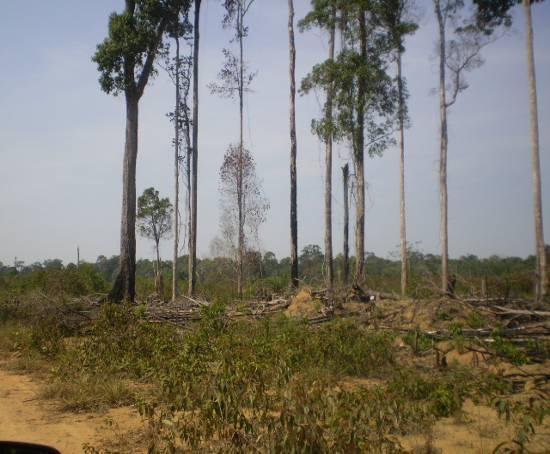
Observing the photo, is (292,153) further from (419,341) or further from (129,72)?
(419,341)

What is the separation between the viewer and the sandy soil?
4819 millimetres

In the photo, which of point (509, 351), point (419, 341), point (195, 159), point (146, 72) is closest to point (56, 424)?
point (419, 341)

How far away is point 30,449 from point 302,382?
8.30 feet

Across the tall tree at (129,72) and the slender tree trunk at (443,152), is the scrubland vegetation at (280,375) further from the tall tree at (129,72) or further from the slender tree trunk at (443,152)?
the slender tree trunk at (443,152)

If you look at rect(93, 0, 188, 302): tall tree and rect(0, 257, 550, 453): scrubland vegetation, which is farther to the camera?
rect(93, 0, 188, 302): tall tree

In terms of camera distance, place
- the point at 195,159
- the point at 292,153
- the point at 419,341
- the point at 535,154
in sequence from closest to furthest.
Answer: the point at 419,341 → the point at 535,154 → the point at 292,153 → the point at 195,159

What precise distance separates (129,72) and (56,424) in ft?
37.4

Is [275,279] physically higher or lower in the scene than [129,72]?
lower

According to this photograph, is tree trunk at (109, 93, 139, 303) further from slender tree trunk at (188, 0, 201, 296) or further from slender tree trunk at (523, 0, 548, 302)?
slender tree trunk at (523, 0, 548, 302)

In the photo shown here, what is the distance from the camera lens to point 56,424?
5.33 metres

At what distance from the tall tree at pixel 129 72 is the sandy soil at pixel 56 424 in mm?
7596

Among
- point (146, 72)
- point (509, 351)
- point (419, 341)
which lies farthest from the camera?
point (146, 72)

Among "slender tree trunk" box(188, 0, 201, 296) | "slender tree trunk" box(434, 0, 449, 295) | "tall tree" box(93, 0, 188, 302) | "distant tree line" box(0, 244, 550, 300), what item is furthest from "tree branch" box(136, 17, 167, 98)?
"slender tree trunk" box(434, 0, 449, 295)

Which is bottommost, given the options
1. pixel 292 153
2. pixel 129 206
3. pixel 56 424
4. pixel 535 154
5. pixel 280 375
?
pixel 56 424
